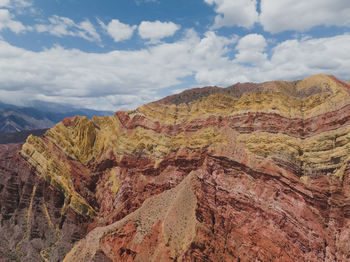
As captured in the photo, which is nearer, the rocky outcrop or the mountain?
the mountain

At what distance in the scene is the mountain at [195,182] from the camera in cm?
3112

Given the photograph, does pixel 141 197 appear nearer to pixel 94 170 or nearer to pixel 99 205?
pixel 99 205

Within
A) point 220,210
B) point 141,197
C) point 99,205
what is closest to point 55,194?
point 99,205

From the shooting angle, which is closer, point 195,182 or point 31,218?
point 195,182

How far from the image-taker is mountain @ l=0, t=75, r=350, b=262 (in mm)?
31125

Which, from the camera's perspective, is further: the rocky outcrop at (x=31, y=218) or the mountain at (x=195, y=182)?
the rocky outcrop at (x=31, y=218)

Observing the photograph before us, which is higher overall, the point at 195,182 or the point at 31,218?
the point at 195,182

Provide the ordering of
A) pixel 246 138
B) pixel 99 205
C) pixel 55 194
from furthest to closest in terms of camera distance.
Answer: pixel 99 205 < pixel 55 194 < pixel 246 138

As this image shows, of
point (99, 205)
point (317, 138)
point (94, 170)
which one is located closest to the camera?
point (317, 138)

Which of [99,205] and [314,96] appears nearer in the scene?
[314,96]

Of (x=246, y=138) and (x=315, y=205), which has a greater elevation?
(x=246, y=138)

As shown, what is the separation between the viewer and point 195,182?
4019 cm

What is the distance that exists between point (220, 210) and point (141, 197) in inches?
684

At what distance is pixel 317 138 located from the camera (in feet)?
112
